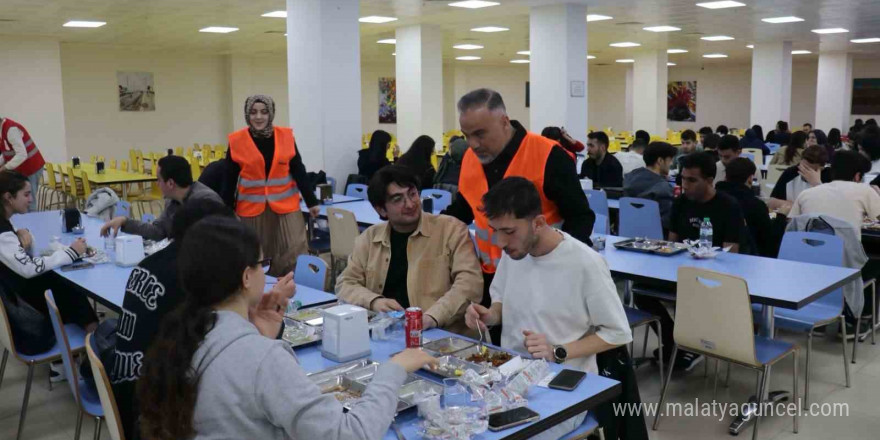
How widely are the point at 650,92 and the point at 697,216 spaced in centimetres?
1267

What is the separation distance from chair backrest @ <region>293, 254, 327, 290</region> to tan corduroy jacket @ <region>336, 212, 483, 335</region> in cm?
48

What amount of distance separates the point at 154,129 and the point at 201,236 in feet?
51.4

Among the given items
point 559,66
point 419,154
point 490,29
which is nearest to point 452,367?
point 419,154

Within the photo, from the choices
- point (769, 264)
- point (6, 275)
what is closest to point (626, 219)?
point (769, 264)

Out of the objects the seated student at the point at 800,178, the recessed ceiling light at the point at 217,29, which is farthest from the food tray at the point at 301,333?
the recessed ceiling light at the point at 217,29

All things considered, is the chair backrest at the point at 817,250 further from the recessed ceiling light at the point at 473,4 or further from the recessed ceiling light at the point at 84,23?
the recessed ceiling light at the point at 84,23

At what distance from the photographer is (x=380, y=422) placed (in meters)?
1.64

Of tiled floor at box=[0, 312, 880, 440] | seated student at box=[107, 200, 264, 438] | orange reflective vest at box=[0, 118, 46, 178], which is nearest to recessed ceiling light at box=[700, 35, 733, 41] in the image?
tiled floor at box=[0, 312, 880, 440]

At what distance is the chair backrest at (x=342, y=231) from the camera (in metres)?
4.96

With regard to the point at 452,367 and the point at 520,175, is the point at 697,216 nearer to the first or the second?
the point at 520,175

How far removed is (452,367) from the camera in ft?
7.24

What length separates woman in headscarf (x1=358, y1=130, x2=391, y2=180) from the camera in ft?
24.7

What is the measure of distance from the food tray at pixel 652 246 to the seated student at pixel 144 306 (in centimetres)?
239

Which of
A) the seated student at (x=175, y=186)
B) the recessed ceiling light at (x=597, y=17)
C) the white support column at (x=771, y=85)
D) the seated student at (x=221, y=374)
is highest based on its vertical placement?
the recessed ceiling light at (x=597, y=17)
